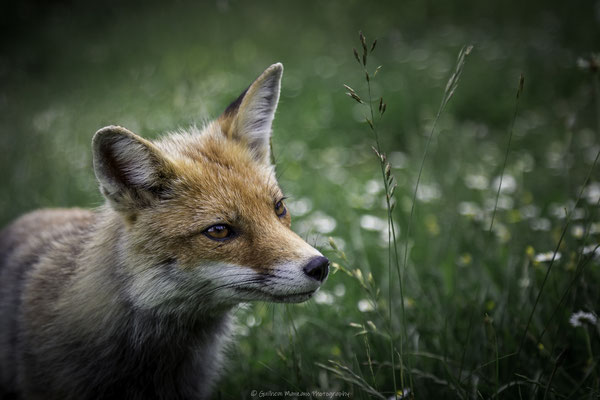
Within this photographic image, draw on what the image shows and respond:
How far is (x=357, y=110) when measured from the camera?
8.18 meters

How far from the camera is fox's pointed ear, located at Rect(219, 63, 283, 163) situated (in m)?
2.93

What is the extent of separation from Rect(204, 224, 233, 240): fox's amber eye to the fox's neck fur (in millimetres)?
288

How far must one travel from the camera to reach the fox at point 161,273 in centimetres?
238

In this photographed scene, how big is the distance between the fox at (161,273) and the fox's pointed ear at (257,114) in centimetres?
1

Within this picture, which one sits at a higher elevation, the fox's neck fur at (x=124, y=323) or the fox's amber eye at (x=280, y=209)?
the fox's amber eye at (x=280, y=209)

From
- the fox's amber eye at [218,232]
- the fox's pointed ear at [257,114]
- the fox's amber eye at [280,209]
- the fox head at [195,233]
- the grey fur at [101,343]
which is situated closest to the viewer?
the fox head at [195,233]

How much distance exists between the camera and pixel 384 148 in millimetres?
7250

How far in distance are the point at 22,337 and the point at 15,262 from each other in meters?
0.74

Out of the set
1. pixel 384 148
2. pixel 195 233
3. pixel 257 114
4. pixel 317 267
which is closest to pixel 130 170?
pixel 195 233

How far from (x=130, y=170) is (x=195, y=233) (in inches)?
20.4

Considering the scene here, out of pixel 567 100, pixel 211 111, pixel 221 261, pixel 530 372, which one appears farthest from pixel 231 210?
pixel 567 100

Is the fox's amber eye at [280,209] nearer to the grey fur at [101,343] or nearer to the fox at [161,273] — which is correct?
the fox at [161,273]

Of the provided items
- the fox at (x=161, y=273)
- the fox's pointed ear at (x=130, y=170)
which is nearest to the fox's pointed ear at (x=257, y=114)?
the fox at (x=161, y=273)

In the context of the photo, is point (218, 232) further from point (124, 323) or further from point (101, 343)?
point (101, 343)
